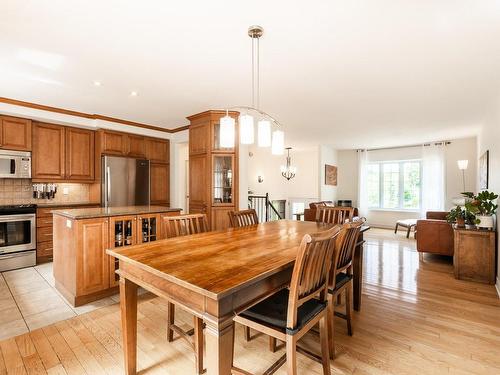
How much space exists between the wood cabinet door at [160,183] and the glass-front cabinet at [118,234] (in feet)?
7.85

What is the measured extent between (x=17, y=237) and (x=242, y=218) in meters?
3.46

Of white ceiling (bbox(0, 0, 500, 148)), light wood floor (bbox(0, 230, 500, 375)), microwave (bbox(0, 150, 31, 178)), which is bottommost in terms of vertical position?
light wood floor (bbox(0, 230, 500, 375))

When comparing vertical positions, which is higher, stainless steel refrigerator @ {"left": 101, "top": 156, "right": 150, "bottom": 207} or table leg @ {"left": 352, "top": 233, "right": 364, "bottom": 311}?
stainless steel refrigerator @ {"left": 101, "top": 156, "right": 150, "bottom": 207}

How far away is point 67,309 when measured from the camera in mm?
2654

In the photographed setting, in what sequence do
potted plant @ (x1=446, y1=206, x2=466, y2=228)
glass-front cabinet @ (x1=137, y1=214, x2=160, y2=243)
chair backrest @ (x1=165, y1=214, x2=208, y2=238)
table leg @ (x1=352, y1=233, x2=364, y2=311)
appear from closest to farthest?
chair backrest @ (x1=165, y1=214, x2=208, y2=238)
table leg @ (x1=352, y1=233, x2=364, y2=311)
glass-front cabinet @ (x1=137, y1=214, x2=160, y2=243)
potted plant @ (x1=446, y1=206, x2=466, y2=228)

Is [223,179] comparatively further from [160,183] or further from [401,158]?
[401,158]

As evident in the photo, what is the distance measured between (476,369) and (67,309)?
11.5 feet

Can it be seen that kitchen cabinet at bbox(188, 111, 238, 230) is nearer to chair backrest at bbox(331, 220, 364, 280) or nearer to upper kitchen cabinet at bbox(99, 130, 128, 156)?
upper kitchen cabinet at bbox(99, 130, 128, 156)

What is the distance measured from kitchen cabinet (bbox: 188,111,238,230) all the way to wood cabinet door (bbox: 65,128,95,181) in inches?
79.1

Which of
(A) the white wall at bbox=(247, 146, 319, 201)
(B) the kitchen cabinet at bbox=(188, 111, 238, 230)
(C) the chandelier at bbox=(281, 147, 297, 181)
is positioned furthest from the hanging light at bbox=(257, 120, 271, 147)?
(C) the chandelier at bbox=(281, 147, 297, 181)

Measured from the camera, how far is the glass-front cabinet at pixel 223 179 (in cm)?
420

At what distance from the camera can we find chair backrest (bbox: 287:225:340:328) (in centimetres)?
131

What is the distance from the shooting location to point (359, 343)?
210 centimetres

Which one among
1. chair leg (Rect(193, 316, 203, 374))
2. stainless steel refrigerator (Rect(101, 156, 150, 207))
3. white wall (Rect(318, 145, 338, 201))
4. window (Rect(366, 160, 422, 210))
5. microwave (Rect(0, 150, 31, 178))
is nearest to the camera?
chair leg (Rect(193, 316, 203, 374))
